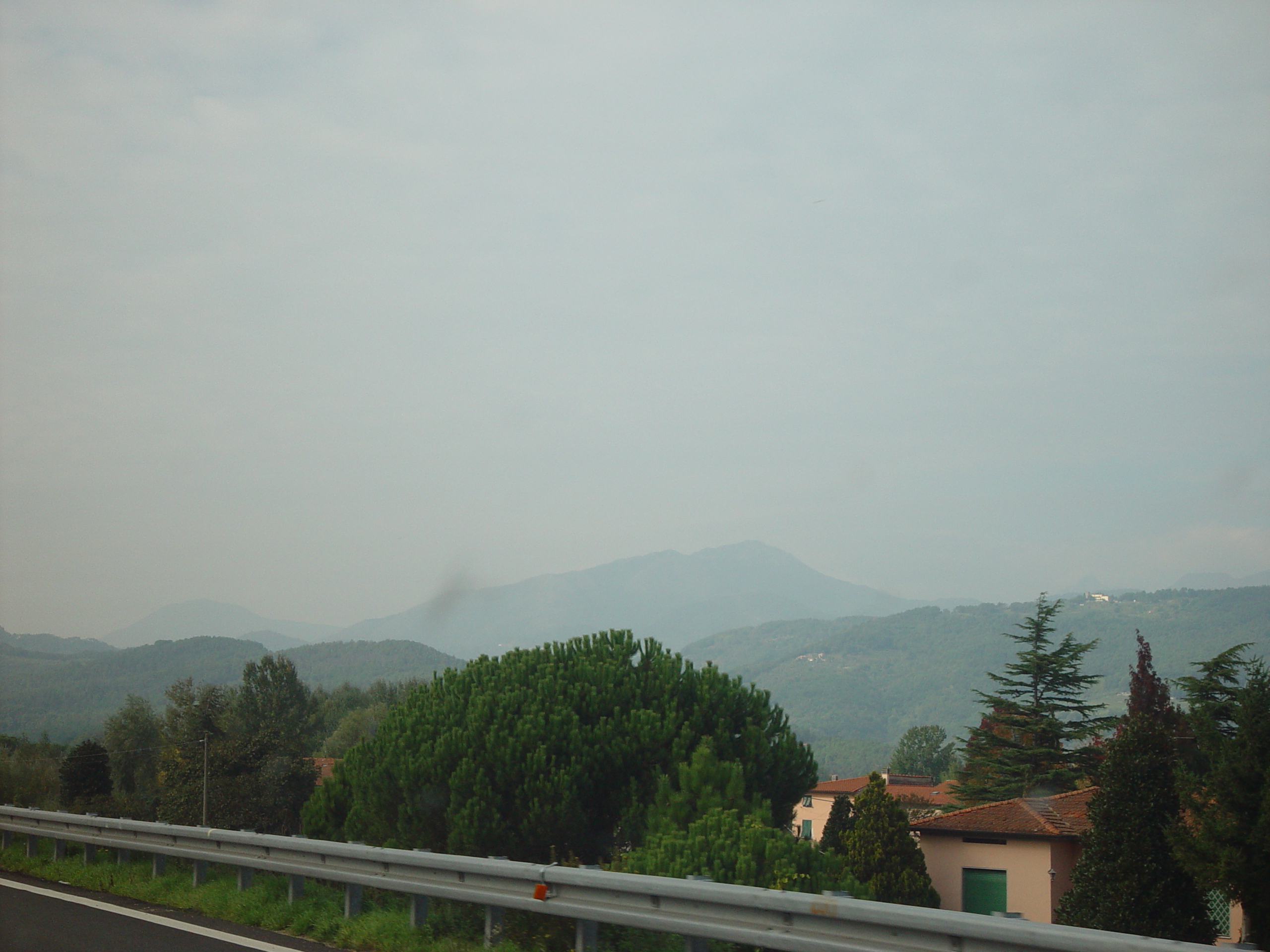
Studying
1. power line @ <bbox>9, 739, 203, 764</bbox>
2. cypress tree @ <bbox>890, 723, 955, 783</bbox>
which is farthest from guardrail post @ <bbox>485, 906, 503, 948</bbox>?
cypress tree @ <bbox>890, 723, 955, 783</bbox>

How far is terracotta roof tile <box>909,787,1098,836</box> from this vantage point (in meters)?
38.5

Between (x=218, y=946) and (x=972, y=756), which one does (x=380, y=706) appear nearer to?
(x=972, y=756)

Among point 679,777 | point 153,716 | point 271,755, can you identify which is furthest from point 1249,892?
point 153,716

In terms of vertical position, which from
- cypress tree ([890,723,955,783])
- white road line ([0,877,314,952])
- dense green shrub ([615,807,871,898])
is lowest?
cypress tree ([890,723,955,783])

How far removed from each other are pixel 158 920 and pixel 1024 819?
36958mm

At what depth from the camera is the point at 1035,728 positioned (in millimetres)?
67062

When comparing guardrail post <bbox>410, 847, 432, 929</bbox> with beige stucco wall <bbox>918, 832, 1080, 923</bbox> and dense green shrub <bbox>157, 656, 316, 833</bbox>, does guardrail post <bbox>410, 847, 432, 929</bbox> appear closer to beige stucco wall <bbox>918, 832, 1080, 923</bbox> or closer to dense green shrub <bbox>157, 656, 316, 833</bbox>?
beige stucco wall <bbox>918, 832, 1080, 923</bbox>

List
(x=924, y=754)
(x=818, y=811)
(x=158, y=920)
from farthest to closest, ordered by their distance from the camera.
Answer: (x=924, y=754) < (x=818, y=811) < (x=158, y=920)

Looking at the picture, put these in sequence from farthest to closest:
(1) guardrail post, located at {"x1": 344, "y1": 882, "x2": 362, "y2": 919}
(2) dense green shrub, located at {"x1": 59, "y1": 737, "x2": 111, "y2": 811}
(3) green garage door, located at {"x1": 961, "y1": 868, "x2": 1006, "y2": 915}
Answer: (2) dense green shrub, located at {"x1": 59, "y1": 737, "x2": 111, "y2": 811} → (3) green garage door, located at {"x1": 961, "y1": 868, "x2": 1006, "y2": 915} → (1) guardrail post, located at {"x1": 344, "y1": 882, "x2": 362, "y2": 919}

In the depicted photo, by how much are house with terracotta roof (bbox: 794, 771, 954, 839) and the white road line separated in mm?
58775

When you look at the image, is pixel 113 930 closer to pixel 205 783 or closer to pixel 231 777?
pixel 205 783

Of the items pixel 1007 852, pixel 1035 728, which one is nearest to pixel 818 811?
pixel 1035 728

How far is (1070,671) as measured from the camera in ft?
232

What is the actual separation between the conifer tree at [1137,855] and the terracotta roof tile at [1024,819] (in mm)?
15578
